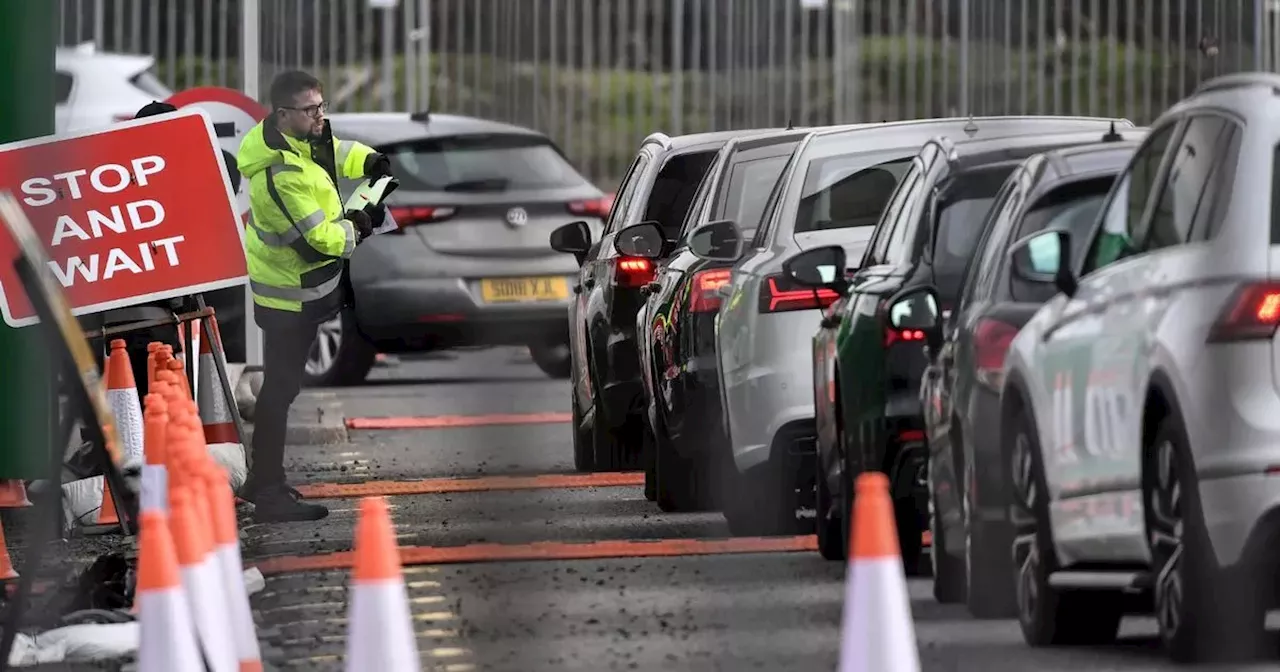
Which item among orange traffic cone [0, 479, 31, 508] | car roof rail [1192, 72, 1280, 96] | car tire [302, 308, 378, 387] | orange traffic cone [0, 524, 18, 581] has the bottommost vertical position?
car tire [302, 308, 378, 387]

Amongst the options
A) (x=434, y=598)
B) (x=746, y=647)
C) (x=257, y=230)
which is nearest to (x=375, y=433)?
→ (x=257, y=230)

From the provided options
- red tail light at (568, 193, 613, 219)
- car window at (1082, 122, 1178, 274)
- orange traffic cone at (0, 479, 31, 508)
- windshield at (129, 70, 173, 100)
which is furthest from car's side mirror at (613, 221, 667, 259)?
windshield at (129, 70, 173, 100)

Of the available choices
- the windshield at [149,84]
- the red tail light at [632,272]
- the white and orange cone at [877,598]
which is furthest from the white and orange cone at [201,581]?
the windshield at [149,84]

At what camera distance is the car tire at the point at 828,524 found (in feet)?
18.5

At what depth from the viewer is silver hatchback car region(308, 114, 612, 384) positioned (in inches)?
171

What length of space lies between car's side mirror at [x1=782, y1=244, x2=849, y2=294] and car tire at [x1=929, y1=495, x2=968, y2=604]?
606 millimetres

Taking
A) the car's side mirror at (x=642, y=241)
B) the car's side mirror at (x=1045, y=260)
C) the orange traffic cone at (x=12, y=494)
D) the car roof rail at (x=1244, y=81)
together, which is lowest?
the orange traffic cone at (x=12, y=494)

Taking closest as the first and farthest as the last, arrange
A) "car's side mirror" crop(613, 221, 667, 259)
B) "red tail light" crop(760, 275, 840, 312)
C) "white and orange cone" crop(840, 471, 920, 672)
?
"white and orange cone" crop(840, 471, 920, 672) < "red tail light" crop(760, 275, 840, 312) < "car's side mirror" crop(613, 221, 667, 259)

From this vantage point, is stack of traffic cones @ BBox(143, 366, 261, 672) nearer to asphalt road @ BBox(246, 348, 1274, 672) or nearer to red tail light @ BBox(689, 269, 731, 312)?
asphalt road @ BBox(246, 348, 1274, 672)

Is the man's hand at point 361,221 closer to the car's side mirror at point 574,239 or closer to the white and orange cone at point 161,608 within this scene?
the car's side mirror at point 574,239

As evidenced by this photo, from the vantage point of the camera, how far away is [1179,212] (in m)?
5.03

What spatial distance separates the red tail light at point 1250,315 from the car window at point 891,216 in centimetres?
63

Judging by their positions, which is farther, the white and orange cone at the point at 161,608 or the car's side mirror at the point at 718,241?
the car's side mirror at the point at 718,241

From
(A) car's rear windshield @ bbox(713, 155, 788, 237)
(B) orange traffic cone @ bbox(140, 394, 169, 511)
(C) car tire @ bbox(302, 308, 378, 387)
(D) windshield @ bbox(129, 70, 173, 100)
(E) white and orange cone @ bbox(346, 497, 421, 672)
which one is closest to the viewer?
(E) white and orange cone @ bbox(346, 497, 421, 672)
